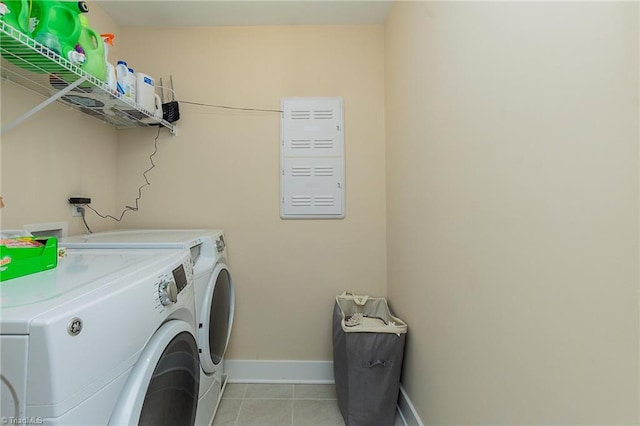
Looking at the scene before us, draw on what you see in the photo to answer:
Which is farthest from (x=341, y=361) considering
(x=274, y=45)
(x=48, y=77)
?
(x=274, y=45)

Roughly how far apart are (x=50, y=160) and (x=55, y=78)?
45 centimetres

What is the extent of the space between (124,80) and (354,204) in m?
1.45

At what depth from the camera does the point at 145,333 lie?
650 millimetres

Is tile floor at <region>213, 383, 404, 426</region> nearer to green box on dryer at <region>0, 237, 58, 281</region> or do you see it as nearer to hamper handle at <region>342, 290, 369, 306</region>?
hamper handle at <region>342, 290, 369, 306</region>

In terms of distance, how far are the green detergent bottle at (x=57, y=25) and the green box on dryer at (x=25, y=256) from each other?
0.69 metres

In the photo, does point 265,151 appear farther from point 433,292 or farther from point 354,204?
point 433,292

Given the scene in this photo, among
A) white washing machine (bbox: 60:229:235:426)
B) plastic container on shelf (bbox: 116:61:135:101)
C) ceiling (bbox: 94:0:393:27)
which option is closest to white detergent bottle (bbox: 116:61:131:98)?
plastic container on shelf (bbox: 116:61:135:101)

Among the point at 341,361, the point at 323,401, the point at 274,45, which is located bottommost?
the point at 323,401

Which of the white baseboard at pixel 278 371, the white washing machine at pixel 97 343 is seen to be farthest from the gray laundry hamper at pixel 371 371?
the white washing machine at pixel 97 343

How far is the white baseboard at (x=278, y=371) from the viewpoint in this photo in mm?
1776

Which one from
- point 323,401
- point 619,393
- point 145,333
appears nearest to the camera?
point 619,393

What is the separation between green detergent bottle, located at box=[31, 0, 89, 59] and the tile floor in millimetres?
1841

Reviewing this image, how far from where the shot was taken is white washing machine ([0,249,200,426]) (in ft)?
1.43

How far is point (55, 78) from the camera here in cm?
106
